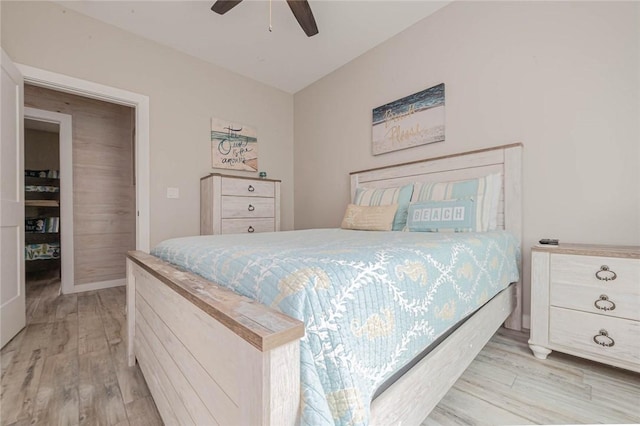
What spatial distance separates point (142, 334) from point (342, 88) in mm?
2944

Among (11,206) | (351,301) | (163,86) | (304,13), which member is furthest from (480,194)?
(11,206)

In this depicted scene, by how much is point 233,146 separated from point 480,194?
2579mm

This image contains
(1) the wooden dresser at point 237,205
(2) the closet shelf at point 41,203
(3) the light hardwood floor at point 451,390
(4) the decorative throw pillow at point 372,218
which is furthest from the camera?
(2) the closet shelf at point 41,203

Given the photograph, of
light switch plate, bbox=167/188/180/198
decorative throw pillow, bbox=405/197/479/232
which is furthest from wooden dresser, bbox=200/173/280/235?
decorative throw pillow, bbox=405/197/479/232

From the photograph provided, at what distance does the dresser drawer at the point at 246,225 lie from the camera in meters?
2.70

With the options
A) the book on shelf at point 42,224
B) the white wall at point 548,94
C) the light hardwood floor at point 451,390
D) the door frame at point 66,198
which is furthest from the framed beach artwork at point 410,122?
the book on shelf at point 42,224

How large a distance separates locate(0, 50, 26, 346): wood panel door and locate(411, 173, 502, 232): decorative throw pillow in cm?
290

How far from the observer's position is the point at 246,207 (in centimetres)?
282

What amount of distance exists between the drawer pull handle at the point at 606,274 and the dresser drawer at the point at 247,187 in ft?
8.49

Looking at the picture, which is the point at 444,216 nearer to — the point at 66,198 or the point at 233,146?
the point at 233,146

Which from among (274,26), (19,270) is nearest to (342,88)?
(274,26)

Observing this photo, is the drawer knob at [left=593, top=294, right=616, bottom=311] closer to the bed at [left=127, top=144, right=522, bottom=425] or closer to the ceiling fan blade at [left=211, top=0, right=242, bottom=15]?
the bed at [left=127, top=144, right=522, bottom=425]

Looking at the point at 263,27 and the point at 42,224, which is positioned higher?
the point at 263,27

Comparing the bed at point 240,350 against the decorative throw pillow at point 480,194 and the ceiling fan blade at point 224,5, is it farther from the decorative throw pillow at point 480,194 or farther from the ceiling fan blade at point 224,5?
the ceiling fan blade at point 224,5
